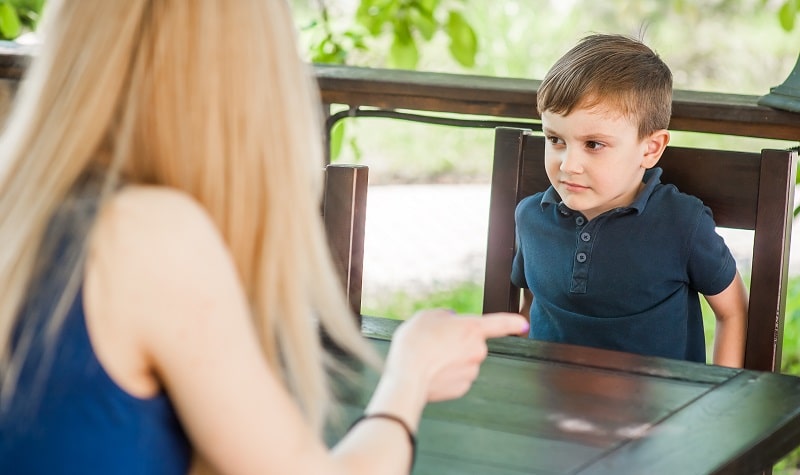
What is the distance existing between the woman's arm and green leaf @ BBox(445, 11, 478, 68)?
2.38 m

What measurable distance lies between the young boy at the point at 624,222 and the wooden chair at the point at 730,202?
4 cm

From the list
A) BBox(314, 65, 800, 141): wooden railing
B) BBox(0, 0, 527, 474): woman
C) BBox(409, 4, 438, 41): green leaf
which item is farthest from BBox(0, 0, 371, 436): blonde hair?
BBox(409, 4, 438, 41): green leaf

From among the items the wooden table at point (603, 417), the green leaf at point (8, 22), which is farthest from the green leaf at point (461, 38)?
the wooden table at point (603, 417)

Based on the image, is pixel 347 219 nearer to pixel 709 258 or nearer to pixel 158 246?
pixel 709 258

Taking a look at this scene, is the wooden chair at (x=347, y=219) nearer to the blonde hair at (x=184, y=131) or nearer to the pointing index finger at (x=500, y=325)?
the pointing index finger at (x=500, y=325)

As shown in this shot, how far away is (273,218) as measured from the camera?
1.00 metres

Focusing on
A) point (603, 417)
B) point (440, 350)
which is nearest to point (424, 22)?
point (603, 417)

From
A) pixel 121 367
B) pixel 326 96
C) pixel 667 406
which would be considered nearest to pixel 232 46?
pixel 121 367

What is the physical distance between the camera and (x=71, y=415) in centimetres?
95

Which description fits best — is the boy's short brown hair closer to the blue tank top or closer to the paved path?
the blue tank top

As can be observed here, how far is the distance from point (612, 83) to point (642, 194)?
189 millimetres

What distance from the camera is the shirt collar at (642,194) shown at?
204 centimetres

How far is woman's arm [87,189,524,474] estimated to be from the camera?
36.4 inches

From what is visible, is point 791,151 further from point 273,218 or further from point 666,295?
point 273,218
